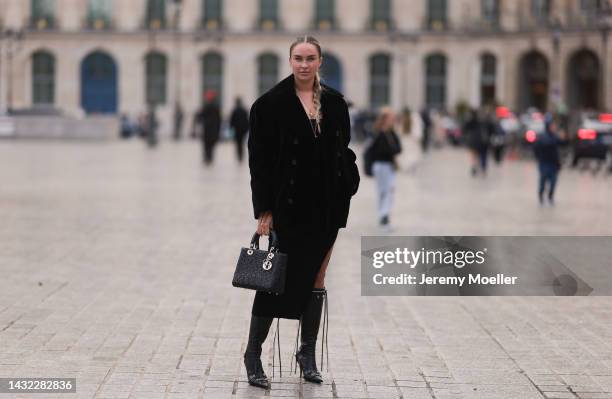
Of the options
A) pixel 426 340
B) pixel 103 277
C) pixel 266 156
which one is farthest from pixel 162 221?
pixel 266 156

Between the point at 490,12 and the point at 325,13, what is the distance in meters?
9.12

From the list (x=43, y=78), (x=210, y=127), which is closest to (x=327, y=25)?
(x=43, y=78)

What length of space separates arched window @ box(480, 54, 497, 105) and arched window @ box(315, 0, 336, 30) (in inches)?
332

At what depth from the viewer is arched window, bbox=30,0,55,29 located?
250 feet

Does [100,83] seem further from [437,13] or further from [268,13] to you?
[437,13]

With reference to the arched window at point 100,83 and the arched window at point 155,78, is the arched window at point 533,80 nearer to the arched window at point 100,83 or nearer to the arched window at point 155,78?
the arched window at point 155,78

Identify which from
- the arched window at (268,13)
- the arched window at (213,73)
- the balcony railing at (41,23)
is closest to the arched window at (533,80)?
the arched window at (268,13)

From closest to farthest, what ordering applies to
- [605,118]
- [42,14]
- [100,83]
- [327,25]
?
[605,118] < [327,25] < [42,14] < [100,83]

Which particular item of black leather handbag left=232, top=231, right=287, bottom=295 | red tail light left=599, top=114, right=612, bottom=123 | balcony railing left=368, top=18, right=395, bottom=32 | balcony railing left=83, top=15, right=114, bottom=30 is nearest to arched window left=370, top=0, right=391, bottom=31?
balcony railing left=368, top=18, right=395, bottom=32

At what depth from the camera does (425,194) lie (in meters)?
25.3

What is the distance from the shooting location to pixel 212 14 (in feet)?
250

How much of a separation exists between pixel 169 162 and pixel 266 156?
1189 inches

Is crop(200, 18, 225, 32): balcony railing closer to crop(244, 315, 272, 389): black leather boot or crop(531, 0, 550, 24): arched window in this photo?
crop(531, 0, 550, 24): arched window

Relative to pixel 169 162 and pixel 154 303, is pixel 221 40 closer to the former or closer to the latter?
pixel 169 162
